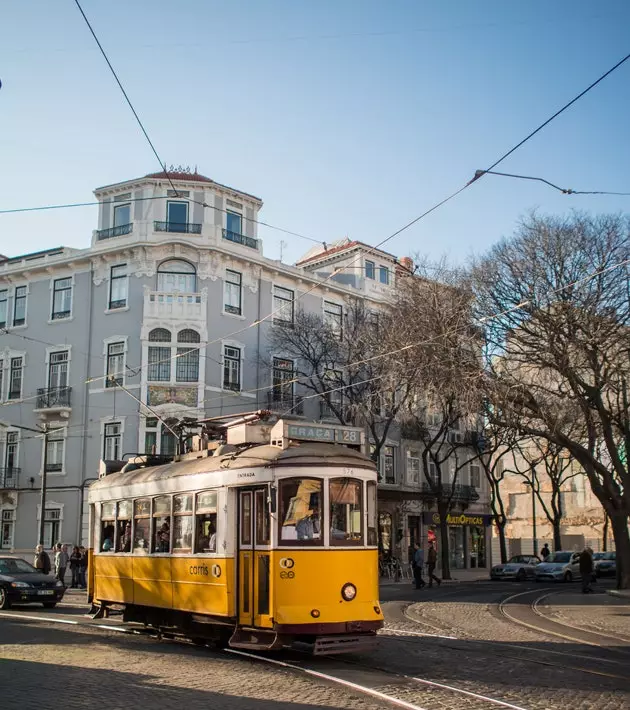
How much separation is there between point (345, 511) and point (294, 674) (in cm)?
238

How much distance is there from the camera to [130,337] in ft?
124

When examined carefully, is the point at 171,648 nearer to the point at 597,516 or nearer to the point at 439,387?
the point at 439,387

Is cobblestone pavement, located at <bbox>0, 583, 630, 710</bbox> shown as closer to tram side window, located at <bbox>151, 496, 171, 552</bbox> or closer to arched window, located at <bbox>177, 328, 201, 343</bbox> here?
tram side window, located at <bbox>151, 496, 171, 552</bbox>

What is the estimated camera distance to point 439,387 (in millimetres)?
24734

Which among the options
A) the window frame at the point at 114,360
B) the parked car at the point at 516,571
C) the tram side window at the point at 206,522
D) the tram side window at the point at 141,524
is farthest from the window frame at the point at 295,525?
the parked car at the point at 516,571

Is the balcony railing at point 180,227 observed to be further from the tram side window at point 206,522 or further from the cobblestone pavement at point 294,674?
the tram side window at point 206,522

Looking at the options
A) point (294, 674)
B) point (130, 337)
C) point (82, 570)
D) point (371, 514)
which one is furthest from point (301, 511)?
point (130, 337)

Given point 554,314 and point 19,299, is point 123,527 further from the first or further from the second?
point 19,299

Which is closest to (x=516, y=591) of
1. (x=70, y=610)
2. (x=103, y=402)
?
(x=70, y=610)

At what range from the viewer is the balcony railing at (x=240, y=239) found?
3950 centimetres

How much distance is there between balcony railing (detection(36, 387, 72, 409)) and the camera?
38.9 m

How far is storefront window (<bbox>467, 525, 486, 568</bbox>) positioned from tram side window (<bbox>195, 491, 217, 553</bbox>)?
42716mm

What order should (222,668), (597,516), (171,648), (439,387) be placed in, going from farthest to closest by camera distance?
(597,516) < (439,387) < (171,648) < (222,668)

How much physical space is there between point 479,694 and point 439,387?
1587cm
